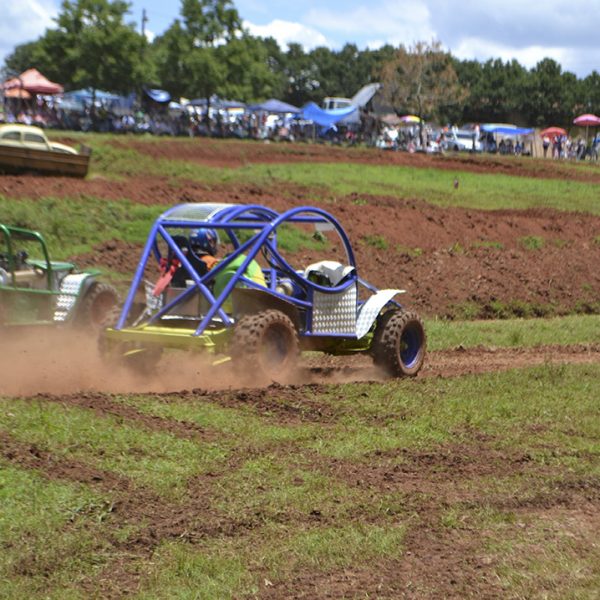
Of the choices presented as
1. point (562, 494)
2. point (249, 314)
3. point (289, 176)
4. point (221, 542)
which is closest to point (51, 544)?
point (221, 542)

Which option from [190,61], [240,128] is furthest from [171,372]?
[190,61]

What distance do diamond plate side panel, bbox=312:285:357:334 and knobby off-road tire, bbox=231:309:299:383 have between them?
636 millimetres

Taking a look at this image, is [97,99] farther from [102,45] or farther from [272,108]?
[272,108]

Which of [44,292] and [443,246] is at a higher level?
[44,292]

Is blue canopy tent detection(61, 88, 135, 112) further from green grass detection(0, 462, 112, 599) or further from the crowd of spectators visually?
green grass detection(0, 462, 112, 599)

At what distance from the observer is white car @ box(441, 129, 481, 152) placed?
192ft

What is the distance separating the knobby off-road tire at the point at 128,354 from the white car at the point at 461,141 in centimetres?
4672

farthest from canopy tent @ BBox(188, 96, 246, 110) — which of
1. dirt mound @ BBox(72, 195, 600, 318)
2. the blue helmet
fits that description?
the blue helmet

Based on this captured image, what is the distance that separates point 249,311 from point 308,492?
3.85 metres

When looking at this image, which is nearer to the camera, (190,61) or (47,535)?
(47,535)

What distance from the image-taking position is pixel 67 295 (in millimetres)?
13234

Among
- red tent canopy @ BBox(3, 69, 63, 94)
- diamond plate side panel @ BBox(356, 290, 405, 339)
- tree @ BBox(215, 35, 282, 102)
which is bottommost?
diamond plate side panel @ BBox(356, 290, 405, 339)

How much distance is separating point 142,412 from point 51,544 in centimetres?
299

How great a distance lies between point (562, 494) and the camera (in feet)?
24.2
